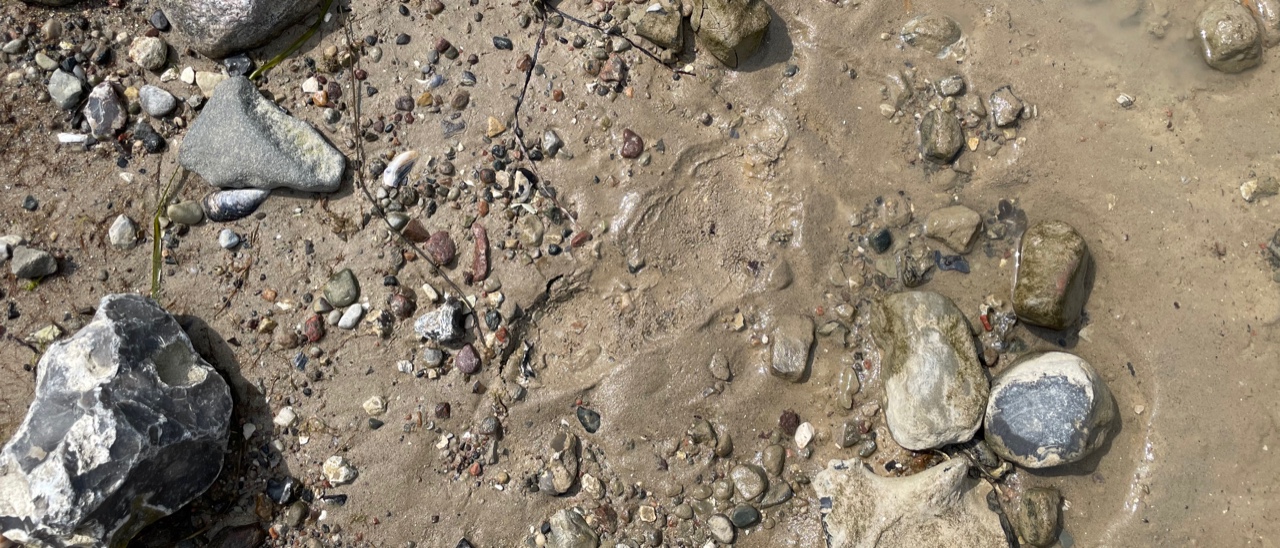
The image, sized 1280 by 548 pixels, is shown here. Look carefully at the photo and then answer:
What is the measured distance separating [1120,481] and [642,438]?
2399 millimetres

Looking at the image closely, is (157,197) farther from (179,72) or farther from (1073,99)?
(1073,99)

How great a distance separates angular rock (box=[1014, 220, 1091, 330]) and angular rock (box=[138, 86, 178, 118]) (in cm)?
428

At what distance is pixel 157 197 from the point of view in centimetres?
365

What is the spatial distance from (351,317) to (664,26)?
81.2 inches

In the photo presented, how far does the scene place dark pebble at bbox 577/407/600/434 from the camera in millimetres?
3613

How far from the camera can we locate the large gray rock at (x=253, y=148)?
11.5 feet

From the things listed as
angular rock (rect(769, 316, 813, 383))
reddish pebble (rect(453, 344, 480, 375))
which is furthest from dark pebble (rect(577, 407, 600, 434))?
angular rock (rect(769, 316, 813, 383))

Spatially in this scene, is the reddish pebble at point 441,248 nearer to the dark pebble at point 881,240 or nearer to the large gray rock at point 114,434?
the large gray rock at point 114,434

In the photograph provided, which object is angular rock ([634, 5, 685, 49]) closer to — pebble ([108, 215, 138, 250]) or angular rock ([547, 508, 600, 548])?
angular rock ([547, 508, 600, 548])

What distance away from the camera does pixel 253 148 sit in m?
3.50

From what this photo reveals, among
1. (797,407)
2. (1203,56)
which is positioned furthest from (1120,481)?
(1203,56)

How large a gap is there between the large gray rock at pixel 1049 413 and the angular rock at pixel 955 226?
664mm

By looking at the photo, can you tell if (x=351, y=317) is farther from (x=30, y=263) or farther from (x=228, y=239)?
(x=30, y=263)

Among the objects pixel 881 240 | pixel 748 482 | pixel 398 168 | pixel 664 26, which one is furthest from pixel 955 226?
pixel 398 168
